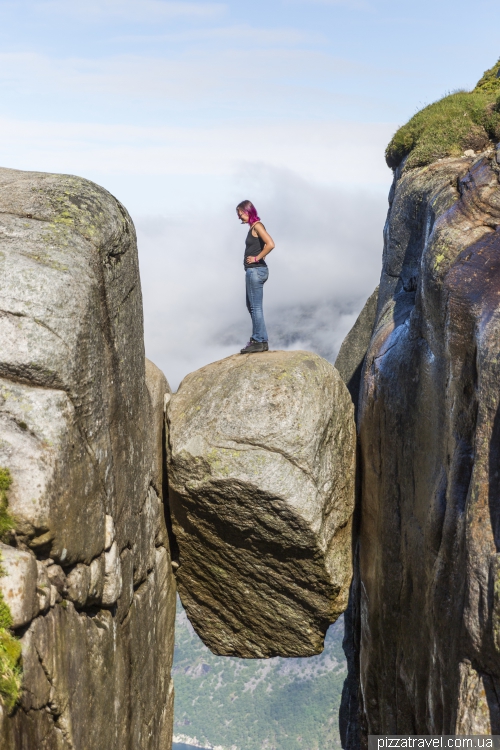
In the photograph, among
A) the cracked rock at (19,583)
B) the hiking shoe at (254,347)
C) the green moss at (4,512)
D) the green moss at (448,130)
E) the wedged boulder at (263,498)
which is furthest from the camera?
the green moss at (448,130)

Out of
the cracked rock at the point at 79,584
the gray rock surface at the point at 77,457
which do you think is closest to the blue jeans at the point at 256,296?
the gray rock surface at the point at 77,457

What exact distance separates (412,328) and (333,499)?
4455mm

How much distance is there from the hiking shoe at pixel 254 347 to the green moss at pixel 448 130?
8557 millimetres

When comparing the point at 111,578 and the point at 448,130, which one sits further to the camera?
the point at 448,130

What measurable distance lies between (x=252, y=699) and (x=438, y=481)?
193506 mm

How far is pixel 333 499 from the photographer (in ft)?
53.2

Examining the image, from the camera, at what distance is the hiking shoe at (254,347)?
17.4 m

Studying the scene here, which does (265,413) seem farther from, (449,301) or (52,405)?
(52,405)

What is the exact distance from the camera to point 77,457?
10750mm

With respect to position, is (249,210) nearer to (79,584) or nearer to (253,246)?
(253,246)

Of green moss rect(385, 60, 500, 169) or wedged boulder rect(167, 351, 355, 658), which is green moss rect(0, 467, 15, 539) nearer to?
wedged boulder rect(167, 351, 355, 658)

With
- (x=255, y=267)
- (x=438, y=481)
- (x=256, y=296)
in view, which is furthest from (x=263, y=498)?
(x=255, y=267)

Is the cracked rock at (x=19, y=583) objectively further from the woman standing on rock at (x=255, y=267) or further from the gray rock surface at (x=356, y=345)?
the gray rock surface at (x=356, y=345)

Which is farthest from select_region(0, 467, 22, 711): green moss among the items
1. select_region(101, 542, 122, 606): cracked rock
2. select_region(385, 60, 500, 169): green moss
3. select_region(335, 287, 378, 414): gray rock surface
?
select_region(335, 287, 378, 414): gray rock surface
